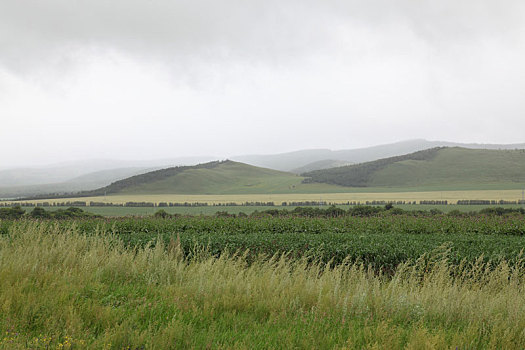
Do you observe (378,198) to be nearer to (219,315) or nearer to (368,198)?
(368,198)

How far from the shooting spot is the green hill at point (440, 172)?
73625mm

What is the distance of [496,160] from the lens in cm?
8619

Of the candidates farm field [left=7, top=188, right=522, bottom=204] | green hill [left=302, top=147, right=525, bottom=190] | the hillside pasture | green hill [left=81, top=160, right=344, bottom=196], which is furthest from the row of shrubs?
green hill [left=302, top=147, right=525, bottom=190]

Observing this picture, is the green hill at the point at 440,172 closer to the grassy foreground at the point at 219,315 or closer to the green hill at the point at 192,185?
the green hill at the point at 192,185

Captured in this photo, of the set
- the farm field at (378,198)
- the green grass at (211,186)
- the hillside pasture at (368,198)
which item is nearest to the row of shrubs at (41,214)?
the hillside pasture at (368,198)

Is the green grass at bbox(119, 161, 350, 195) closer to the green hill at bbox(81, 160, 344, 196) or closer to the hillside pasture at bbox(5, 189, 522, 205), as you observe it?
the green hill at bbox(81, 160, 344, 196)

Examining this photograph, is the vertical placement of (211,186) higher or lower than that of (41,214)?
higher

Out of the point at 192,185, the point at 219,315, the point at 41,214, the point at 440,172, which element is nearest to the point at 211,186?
the point at 192,185

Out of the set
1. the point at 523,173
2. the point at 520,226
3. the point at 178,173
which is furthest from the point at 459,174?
the point at 520,226

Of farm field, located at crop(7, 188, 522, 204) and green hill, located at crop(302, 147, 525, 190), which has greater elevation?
green hill, located at crop(302, 147, 525, 190)

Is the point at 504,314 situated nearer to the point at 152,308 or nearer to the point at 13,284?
the point at 152,308

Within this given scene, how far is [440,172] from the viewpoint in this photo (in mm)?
84562

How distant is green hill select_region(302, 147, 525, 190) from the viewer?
7362 centimetres

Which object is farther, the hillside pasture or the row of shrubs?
the hillside pasture
